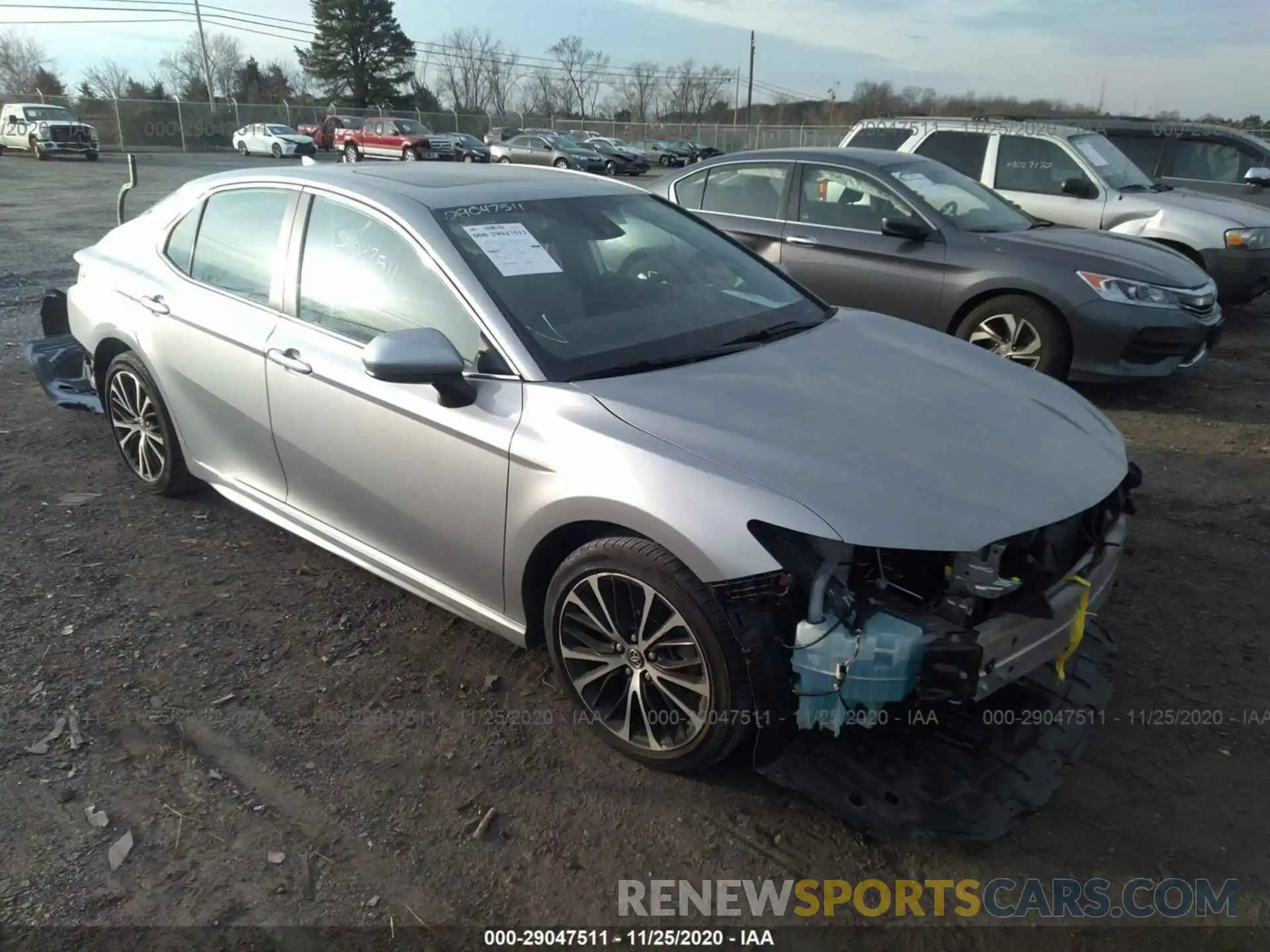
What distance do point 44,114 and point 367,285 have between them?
38485 mm

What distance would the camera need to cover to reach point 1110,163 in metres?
8.37

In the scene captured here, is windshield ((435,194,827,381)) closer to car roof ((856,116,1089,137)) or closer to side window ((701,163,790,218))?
side window ((701,163,790,218))

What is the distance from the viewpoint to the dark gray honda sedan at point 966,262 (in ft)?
18.9

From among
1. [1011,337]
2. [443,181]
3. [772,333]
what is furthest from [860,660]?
[1011,337]

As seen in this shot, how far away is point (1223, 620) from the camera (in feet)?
11.6

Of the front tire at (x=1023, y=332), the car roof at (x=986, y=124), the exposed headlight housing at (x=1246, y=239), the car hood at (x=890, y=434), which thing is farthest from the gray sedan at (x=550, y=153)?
the car hood at (x=890, y=434)

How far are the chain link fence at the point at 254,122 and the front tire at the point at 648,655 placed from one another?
37.2m

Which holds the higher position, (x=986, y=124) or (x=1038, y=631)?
Answer: (x=986, y=124)

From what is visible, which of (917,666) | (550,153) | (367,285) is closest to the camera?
(917,666)

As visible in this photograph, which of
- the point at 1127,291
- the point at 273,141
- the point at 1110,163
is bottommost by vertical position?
the point at 273,141

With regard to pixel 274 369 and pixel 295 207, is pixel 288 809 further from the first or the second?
pixel 295 207

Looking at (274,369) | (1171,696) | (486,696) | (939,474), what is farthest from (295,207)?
(1171,696)

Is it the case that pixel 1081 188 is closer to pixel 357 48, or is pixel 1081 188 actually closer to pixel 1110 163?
pixel 1110 163

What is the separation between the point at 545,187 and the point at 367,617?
188 cm
